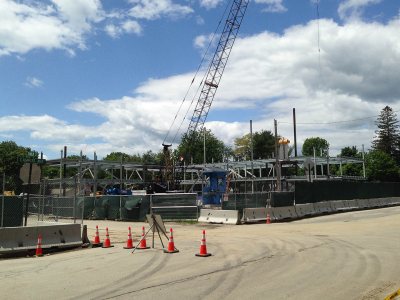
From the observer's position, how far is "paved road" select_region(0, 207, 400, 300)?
Result: 8.26m

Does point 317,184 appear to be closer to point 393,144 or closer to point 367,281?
point 367,281

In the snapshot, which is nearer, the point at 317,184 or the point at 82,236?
the point at 82,236

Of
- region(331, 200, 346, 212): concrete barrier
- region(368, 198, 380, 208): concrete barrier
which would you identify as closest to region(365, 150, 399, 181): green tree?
region(368, 198, 380, 208): concrete barrier

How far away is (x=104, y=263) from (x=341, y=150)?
112m

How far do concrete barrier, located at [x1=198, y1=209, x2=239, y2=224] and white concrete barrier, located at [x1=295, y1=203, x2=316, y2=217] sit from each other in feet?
21.3

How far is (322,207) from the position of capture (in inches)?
1334

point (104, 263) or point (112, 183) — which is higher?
point (112, 183)

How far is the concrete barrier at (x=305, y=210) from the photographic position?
101ft

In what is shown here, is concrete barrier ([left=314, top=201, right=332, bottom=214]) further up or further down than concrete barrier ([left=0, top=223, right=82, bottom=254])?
further up

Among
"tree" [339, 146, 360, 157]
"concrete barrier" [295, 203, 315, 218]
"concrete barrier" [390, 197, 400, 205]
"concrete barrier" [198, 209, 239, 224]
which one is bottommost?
"concrete barrier" [198, 209, 239, 224]

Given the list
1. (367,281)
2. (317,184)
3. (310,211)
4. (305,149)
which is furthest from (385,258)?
(305,149)

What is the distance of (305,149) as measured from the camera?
130 meters

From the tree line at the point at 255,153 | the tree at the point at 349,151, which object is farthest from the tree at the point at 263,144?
the tree at the point at 349,151

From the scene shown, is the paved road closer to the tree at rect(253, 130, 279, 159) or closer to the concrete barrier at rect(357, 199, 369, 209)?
the concrete barrier at rect(357, 199, 369, 209)
